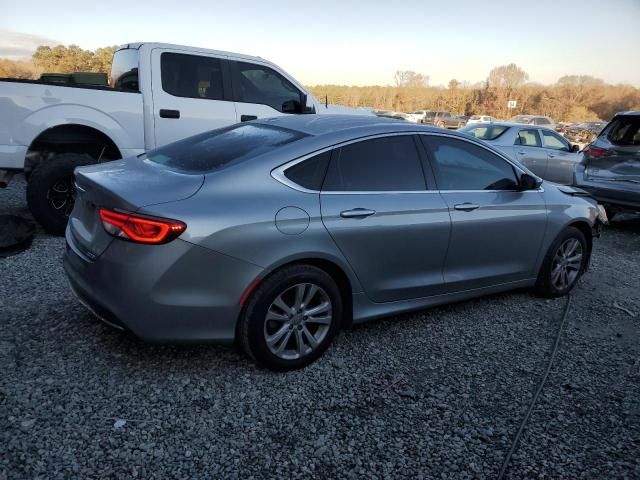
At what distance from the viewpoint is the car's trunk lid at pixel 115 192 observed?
264 centimetres

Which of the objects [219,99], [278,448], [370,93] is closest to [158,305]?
[278,448]

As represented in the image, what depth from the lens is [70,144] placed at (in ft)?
18.4

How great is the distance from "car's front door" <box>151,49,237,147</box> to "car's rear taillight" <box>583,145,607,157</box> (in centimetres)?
563

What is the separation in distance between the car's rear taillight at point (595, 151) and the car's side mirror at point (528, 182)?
4.35 m

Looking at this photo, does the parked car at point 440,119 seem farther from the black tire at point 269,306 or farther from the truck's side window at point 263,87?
the black tire at point 269,306

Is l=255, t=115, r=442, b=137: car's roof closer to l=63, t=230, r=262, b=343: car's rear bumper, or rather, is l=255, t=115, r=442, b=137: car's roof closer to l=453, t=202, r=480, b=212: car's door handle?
l=453, t=202, r=480, b=212: car's door handle

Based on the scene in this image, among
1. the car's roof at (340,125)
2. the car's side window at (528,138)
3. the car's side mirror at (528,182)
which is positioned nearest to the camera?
the car's roof at (340,125)

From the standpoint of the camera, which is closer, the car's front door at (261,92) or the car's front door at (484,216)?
the car's front door at (484,216)

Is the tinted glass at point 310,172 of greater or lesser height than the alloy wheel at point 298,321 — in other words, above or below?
above

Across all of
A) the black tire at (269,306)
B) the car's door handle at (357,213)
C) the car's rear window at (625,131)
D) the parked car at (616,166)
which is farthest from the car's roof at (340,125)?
the car's rear window at (625,131)

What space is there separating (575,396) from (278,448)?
1910mm

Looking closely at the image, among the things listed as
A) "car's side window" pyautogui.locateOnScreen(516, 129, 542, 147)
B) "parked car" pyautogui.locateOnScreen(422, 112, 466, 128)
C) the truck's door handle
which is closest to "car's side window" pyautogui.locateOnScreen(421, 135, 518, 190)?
the truck's door handle

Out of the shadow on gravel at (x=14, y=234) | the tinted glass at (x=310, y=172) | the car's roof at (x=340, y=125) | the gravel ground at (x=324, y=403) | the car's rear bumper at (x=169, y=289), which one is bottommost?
the shadow on gravel at (x=14, y=234)

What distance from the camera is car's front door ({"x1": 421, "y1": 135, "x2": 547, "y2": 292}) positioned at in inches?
145
